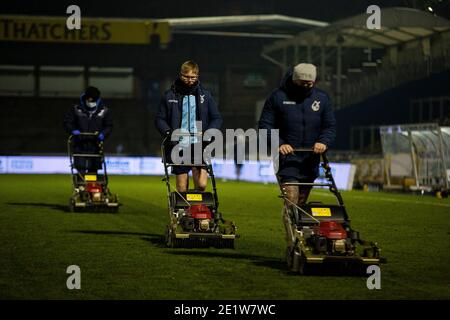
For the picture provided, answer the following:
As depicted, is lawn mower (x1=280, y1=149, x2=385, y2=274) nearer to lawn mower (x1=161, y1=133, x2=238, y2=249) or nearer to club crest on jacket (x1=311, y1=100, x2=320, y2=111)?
club crest on jacket (x1=311, y1=100, x2=320, y2=111)

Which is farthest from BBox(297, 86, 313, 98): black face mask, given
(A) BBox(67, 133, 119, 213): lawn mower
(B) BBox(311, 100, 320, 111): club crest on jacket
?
(A) BBox(67, 133, 119, 213): lawn mower

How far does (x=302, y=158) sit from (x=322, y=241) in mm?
1163

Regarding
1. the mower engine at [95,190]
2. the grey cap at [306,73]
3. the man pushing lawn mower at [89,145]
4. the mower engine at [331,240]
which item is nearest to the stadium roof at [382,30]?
the man pushing lawn mower at [89,145]

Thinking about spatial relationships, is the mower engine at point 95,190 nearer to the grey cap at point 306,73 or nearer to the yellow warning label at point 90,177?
the yellow warning label at point 90,177

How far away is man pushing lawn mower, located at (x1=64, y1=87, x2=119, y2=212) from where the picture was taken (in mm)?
18609

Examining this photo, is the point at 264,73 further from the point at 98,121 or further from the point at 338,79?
the point at 98,121

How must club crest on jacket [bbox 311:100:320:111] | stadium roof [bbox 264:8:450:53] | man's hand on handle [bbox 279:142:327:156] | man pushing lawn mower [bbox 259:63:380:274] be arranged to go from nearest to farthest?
man pushing lawn mower [bbox 259:63:380:274], man's hand on handle [bbox 279:142:327:156], club crest on jacket [bbox 311:100:320:111], stadium roof [bbox 264:8:450:53]

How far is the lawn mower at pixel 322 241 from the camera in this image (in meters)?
9.60

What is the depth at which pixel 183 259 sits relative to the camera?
36.3 feet

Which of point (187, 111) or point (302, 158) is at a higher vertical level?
point (187, 111)

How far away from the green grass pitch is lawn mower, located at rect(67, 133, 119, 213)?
39 centimetres

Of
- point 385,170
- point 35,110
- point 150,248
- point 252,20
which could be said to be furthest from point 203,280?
point 35,110

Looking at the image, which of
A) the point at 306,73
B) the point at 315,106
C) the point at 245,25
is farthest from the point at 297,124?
the point at 245,25

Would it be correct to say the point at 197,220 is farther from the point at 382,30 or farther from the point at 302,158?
the point at 382,30
